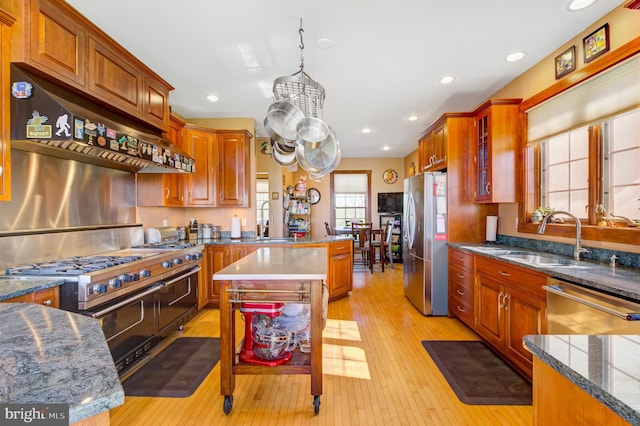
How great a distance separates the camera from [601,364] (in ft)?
2.23

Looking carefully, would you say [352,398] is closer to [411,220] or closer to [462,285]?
[462,285]

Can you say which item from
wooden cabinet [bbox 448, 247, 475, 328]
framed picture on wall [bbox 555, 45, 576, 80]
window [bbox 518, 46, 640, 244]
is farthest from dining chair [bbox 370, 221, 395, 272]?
framed picture on wall [bbox 555, 45, 576, 80]

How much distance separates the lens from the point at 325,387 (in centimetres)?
222

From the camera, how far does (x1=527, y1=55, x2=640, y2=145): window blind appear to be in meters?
2.05

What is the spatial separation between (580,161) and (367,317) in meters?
2.57

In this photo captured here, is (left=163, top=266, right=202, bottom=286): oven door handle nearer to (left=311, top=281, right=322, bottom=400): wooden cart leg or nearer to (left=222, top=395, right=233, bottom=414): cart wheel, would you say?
(left=222, top=395, right=233, bottom=414): cart wheel

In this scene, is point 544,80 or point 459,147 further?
point 459,147

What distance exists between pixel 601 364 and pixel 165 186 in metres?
3.82

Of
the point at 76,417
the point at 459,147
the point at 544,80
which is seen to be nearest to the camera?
the point at 76,417

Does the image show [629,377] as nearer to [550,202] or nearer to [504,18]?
[504,18]

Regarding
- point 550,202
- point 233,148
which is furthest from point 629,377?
point 233,148

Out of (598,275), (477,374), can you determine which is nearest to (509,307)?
(477,374)

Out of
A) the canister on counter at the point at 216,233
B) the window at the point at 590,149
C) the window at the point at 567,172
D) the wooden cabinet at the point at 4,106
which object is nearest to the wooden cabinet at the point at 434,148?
the window at the point at 590,149

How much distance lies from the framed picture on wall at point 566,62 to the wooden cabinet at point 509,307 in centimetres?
171
